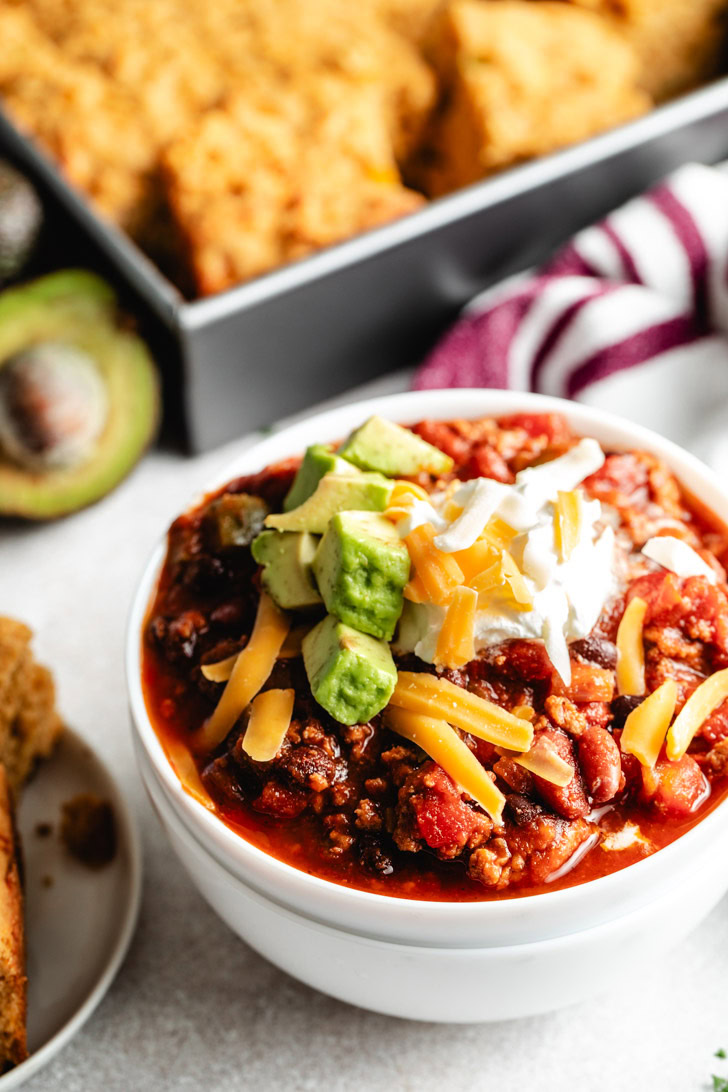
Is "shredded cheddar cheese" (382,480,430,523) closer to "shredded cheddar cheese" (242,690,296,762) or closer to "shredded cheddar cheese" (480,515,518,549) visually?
"shredded cheddar cheese" (480,515,518,549)

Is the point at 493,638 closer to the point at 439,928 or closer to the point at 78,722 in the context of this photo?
the point at 439,928

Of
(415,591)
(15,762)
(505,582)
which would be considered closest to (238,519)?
(415,591)

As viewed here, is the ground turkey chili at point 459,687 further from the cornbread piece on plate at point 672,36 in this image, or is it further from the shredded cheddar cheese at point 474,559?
the cornbread piece on plate at point 672,36

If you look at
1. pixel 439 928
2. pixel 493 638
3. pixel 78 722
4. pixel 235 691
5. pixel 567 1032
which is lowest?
pixel 567 1032

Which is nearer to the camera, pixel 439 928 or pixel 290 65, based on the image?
pixel 439 928

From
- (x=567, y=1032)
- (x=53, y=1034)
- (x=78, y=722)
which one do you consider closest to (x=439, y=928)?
(x=567, y=1032)

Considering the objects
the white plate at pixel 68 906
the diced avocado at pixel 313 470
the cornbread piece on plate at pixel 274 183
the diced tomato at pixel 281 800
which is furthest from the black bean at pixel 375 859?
the cornbread piece on plate at pixel 274 183
